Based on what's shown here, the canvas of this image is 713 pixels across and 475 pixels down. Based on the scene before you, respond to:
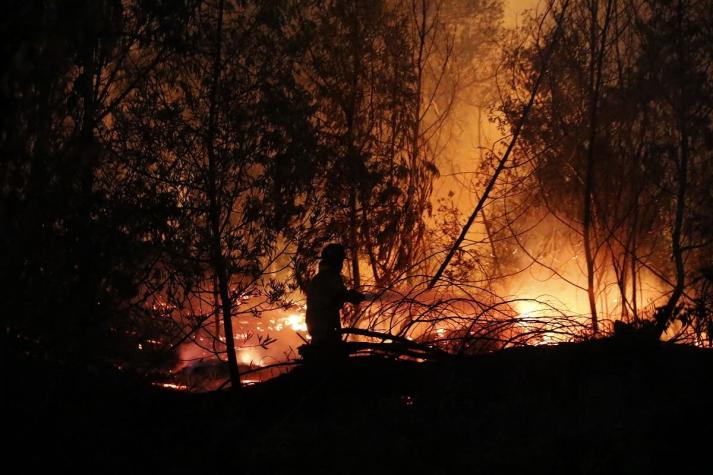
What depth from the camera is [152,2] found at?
690cm

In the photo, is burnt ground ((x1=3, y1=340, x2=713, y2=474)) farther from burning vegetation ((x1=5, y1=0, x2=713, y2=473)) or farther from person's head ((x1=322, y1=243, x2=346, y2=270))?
person's head ((x1=322, y1=243, x2=346, y2=270))

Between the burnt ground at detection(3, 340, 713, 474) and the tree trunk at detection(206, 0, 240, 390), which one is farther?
the tree trunk at detection(206, 0, 240, 390)

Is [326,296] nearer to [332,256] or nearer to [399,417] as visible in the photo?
[332,256]

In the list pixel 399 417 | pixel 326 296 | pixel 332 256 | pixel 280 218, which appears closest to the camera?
pixel 399 417

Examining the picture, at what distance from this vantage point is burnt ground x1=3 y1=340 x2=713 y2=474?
476cm

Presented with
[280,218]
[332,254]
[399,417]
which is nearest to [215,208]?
[280,218]

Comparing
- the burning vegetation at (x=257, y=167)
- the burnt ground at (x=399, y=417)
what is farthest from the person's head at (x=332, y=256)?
the burnt ground at (x=399, y=417)

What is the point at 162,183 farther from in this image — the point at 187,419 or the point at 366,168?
the point at 366,168

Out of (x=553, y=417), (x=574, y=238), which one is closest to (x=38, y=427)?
(x=553, y=417)

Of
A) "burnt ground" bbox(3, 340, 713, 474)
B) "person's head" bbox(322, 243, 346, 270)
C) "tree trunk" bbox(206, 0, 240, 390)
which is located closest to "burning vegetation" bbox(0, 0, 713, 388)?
"tree trunk" bbox(206, 0, 240, 390)

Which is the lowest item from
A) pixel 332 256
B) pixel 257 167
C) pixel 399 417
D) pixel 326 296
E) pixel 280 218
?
pixel 399 417

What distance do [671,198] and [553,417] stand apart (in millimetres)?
13203

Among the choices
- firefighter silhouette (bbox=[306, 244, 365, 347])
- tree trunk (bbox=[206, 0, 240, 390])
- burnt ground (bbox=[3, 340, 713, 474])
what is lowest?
burnt ground (bbox=[3, 340, 713, 474])

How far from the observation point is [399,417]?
18.0 feet
